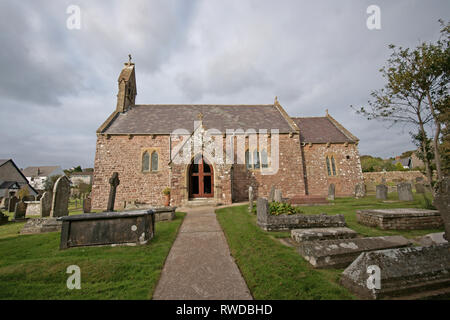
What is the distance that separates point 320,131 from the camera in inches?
854

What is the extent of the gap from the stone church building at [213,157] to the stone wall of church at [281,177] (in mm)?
91

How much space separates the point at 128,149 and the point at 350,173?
22.1 metres

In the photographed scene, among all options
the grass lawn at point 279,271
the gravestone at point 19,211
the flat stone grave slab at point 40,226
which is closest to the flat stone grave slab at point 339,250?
the grass lawn at point 279,271

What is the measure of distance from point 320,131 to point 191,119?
48.1ft

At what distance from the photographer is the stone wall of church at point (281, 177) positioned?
1783 cm

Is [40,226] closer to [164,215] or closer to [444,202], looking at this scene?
[164,215]

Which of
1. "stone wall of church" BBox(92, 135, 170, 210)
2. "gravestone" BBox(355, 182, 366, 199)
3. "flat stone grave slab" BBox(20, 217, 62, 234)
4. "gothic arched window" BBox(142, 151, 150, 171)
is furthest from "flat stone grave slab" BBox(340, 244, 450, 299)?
"gothic arched window" BBox(142, 151, 150, 171)

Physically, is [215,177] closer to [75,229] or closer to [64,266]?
[75,229]

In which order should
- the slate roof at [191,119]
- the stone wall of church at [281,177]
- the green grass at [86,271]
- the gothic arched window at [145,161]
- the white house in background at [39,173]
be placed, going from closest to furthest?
the green grass at [86,271]
the gothic arched window at [145,161]
the stone wall of church at [281,177]
the slate roof at [191,119]
the white house in background at [39,173]

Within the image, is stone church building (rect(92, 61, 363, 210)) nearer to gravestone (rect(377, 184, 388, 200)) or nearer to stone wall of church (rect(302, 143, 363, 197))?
stone wall of church (rect(302, 143, 363, 197))

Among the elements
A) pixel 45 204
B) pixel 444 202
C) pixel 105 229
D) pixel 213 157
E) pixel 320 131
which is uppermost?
pixel 320 131

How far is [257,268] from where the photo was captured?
4.11m

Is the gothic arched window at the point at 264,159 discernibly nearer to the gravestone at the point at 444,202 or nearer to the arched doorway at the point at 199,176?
the arched doorway at the point at 199,176

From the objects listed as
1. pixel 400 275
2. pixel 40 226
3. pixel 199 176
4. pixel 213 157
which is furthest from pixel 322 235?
pixel 40 226
